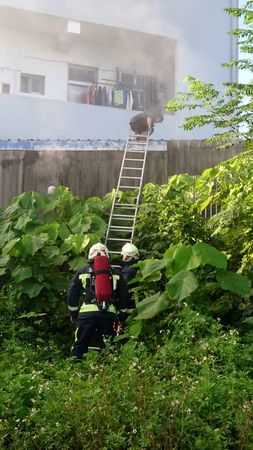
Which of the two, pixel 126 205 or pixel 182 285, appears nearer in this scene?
pixel 182 285

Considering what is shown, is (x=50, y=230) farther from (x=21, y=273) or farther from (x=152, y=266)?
(x=152, y=266)

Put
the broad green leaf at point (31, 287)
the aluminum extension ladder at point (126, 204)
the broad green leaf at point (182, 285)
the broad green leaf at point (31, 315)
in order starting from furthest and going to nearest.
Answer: the aluminum extension ladder at point (126, 204) < the broad green leaf at point (31, 287) < the broad green leaf at point (31, 315) < the broad green leaf at point (182, 285)

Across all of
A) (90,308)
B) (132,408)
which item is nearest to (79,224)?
(90,308)

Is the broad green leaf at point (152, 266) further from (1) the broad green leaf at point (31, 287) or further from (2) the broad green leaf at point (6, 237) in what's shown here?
(2) the broad green leaf at point (6, 237)

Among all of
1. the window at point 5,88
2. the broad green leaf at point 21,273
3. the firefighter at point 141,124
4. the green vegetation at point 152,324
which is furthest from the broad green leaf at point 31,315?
the window at point 5,88

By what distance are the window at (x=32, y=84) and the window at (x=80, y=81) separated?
856mm

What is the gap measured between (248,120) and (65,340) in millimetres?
3489

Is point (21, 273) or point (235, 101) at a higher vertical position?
point (235, 101)

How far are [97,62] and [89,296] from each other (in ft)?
48.8

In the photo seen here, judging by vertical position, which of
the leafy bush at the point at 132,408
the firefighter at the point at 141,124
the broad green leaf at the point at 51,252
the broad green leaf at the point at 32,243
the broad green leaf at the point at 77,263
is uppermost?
the firefighter at the point at 141,124

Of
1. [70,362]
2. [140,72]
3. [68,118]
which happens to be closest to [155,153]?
[70,362]

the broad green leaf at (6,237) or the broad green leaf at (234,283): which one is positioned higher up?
the broad green leaf at (6,237)

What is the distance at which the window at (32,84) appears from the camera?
63.3 ft

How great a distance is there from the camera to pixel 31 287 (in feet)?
26.0
